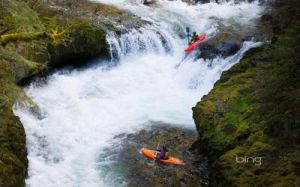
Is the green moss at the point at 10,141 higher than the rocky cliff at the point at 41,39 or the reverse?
the reverse

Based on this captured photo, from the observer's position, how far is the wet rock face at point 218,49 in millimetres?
16984

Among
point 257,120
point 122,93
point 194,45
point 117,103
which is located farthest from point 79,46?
point 257,120

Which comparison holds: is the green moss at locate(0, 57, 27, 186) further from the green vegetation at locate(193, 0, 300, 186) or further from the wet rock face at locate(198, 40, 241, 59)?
the wet rock face at locate(198, 40, 241, 59)

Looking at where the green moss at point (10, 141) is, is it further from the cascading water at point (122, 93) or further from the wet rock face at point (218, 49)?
the wet rock face at point (218, 49)

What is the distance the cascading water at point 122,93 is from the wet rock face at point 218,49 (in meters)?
0.27

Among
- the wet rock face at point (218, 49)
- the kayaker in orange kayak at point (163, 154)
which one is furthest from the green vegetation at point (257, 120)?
the wet rock face at point (218, 49)

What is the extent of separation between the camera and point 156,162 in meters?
12.1

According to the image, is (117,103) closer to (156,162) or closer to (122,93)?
(122,93)

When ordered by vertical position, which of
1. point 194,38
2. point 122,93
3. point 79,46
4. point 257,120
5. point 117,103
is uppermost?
point 194,38

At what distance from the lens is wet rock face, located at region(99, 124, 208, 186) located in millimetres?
11352

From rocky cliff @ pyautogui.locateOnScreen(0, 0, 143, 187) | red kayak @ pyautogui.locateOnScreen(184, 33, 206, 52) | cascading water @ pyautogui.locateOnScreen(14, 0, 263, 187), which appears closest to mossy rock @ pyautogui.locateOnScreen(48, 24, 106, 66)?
rocky cliff @ pyautogui.locateOnScreen(0, 0, 143, 187)

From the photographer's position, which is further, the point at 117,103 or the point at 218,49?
the point at 218,49

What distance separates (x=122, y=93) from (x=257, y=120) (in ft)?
19.9

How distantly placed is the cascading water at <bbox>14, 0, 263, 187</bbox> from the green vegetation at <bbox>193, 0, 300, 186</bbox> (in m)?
2.08
